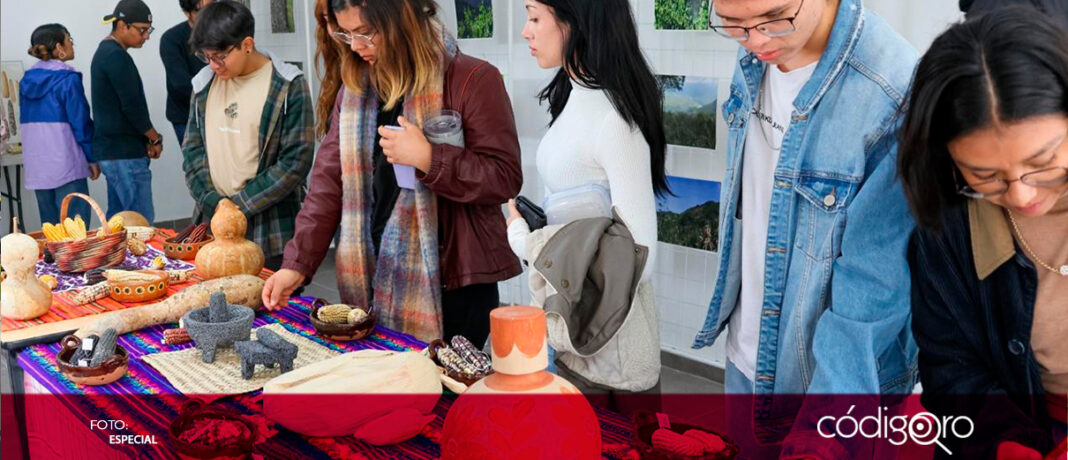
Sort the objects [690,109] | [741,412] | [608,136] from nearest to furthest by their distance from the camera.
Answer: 1. [741,412]
2. [608,136]
3. [690,109]

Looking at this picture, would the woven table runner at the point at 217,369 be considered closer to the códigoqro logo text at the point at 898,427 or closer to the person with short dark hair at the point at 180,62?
the códigoqro logo text at the point at 898,427

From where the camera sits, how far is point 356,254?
2.30m

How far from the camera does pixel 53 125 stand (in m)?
2.75

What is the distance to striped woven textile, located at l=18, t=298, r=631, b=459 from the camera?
4.54 feet

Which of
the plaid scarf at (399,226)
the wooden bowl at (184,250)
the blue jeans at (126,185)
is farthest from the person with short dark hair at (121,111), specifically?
the plaid scarf at (399,226)

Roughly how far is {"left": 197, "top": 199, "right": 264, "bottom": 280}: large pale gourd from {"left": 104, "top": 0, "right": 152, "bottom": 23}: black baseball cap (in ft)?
5.54

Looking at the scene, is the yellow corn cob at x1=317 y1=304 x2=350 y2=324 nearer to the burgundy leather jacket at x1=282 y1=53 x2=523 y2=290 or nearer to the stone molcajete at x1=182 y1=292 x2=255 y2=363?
the stone molcajete at x1=182 y1=292 x2=255 y2=363

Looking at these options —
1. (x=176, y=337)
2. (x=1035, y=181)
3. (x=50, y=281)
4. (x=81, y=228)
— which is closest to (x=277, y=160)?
(x=81, y=228)

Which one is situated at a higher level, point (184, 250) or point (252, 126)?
point (252, 126)

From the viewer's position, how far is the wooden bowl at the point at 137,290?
2.21m

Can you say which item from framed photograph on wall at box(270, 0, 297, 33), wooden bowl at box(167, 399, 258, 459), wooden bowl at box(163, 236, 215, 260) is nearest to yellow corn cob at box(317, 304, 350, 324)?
wooden bowl at box(167, 399, 258, 459)

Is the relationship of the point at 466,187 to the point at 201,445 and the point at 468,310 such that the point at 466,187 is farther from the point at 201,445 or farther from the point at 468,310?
the point at 201,445

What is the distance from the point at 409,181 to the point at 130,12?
214 centimetres

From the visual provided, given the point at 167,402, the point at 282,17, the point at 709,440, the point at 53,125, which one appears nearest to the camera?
the point at 709,440
